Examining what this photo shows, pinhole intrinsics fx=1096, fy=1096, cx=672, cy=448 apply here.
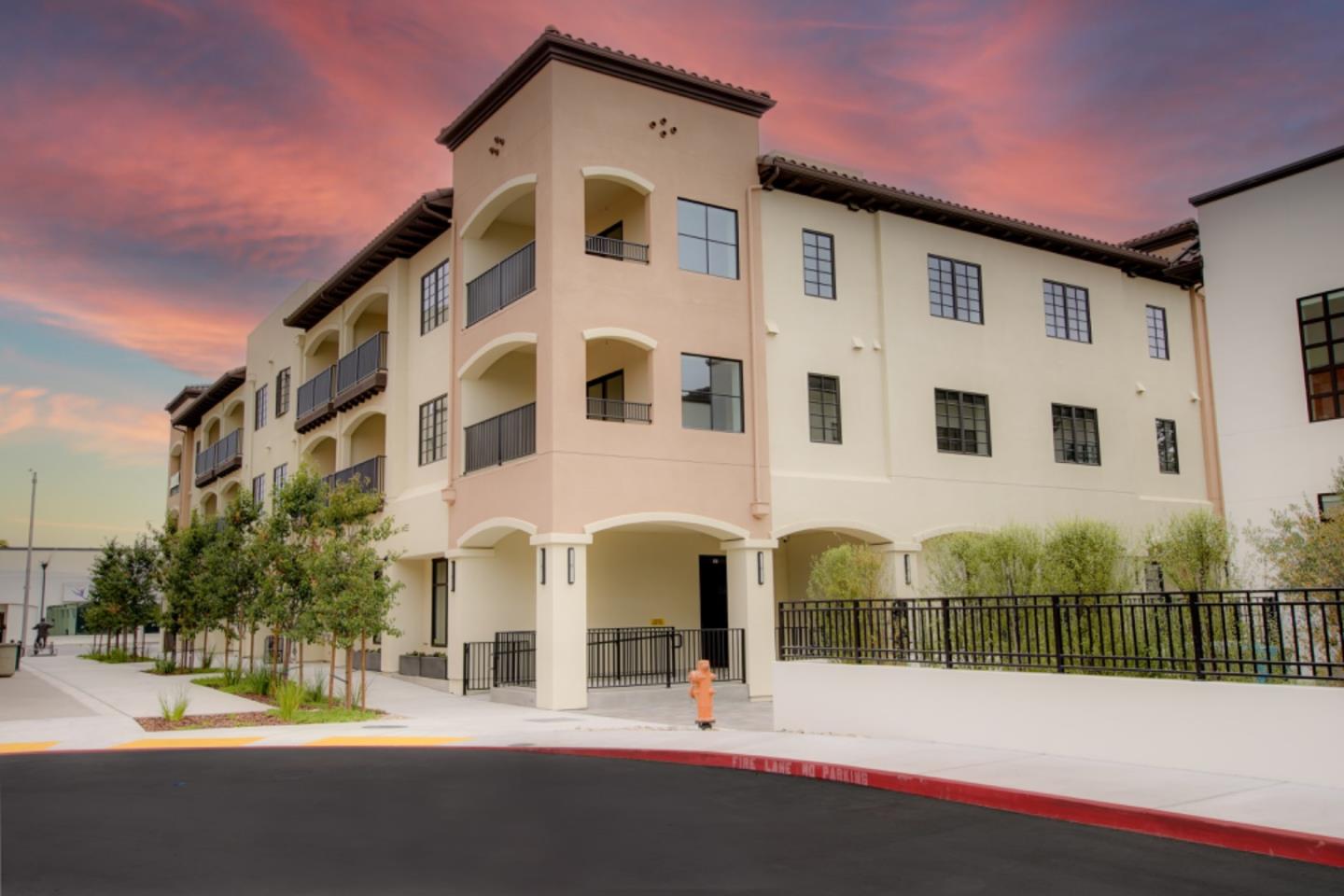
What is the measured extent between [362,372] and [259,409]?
1295 centimetres

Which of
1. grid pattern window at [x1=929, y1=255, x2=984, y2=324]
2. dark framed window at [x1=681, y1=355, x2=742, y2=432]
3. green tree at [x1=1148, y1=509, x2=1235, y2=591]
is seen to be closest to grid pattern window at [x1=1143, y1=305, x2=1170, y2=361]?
grid pattern window at [x1=929, y1=255, x2=984, y2=324]

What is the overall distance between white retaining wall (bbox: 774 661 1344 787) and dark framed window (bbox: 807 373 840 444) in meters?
9.82

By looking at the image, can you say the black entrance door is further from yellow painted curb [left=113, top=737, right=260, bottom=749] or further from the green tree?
yellow painted curb [left=113, top=737, right=260, bottom=749]

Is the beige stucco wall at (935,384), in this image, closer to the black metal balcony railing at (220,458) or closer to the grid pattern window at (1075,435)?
the grid pattern window at (1075,435)

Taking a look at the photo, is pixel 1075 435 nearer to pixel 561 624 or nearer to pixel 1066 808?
pixel 561 624

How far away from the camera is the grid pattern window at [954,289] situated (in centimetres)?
2692

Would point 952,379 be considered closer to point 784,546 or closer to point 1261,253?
point 784,546

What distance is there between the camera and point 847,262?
83.6 ft

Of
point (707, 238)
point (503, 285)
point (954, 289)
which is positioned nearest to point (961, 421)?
point (954, 289)

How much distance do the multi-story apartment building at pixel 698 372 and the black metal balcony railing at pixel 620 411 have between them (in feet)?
0.37

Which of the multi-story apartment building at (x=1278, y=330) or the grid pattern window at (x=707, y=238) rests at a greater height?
the grid pattern window at (x=707, y=238)

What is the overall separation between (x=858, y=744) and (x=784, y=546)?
574 inches

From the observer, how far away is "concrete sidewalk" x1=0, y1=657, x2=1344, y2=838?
8.95 m

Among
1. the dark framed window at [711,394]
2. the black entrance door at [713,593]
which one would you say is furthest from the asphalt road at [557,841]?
the black entrance door at [713,593]
